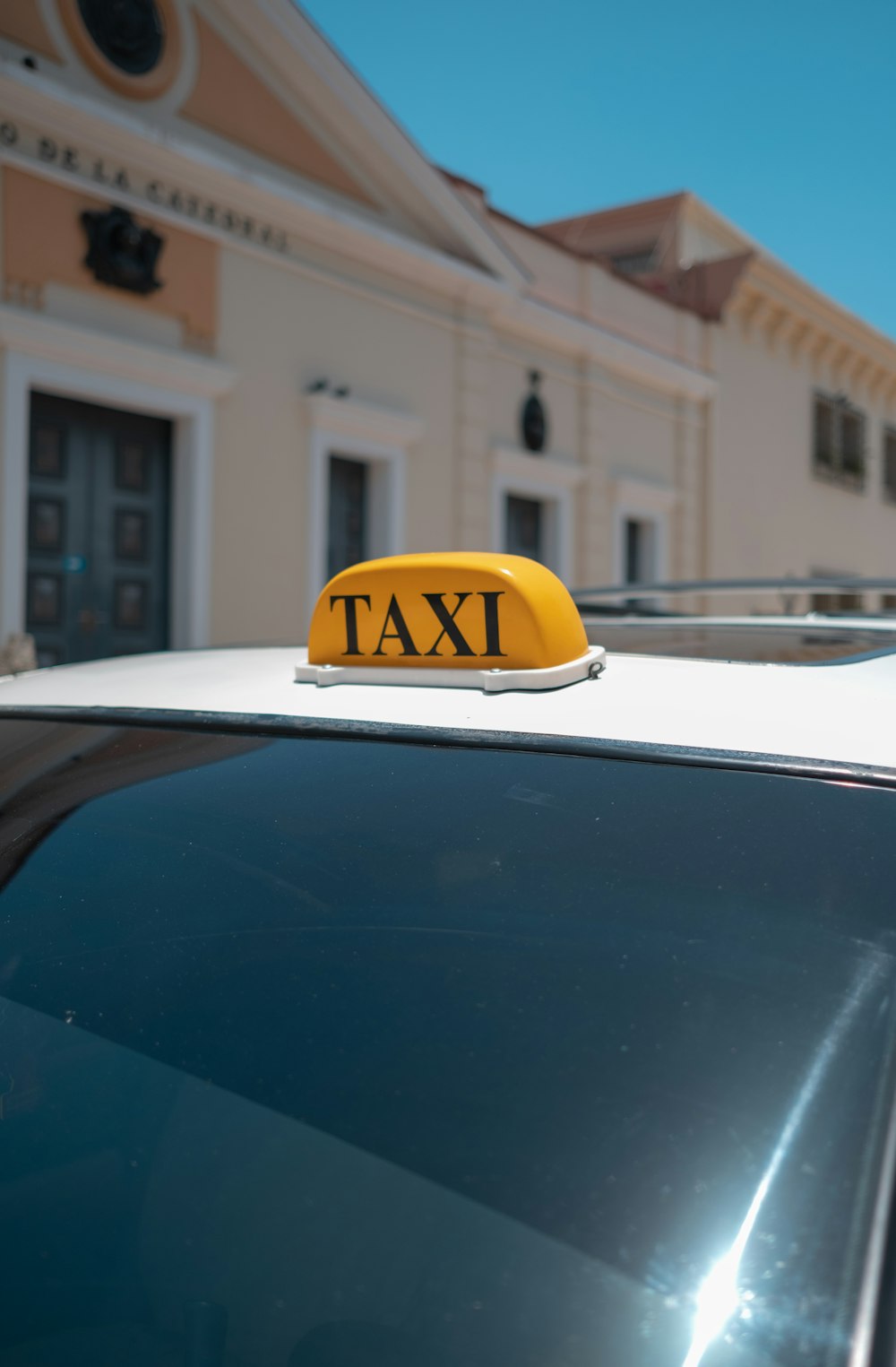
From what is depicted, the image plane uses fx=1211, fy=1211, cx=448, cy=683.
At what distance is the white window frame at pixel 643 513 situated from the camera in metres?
12.3

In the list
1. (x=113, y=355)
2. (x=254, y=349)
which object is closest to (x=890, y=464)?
(x=254, y=349)

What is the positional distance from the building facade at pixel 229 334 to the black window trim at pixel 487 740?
628cm

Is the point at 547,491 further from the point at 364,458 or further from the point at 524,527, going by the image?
the point at 364,458

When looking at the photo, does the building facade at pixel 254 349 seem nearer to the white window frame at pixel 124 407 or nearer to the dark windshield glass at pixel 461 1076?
the white window frame at pixel 124 407

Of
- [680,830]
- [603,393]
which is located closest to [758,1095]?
[680,830]

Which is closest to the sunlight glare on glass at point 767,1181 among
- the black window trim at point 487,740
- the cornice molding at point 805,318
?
the black window trim at point 487,740

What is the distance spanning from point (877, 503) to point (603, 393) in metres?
7.87

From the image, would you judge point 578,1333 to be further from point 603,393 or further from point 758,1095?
point 603,393

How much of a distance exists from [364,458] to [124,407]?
225 centimetres

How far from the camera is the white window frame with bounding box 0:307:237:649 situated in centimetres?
725

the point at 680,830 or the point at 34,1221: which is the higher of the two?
the point at 680,830

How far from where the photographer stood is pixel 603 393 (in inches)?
479

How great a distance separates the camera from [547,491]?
11461 mm

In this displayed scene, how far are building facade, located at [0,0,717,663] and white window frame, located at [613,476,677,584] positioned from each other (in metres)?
1.22
